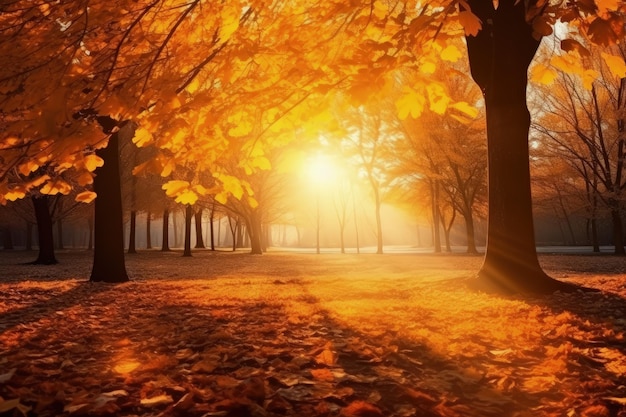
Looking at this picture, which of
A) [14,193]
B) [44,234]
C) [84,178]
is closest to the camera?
[84,178]

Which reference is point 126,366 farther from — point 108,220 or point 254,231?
point 254,231

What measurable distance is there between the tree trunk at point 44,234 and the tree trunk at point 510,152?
17.6 m

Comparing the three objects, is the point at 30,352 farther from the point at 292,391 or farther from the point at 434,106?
the point at 434,106

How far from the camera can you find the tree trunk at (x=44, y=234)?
17906mm

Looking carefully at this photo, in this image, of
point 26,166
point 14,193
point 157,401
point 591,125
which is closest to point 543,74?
point 157,401

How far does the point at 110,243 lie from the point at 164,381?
784cm

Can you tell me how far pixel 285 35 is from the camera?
464cm

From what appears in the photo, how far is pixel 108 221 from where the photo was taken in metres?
9.39

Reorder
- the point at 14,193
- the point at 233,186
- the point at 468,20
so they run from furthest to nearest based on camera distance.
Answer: the point at 233,186 → the point at 14,193 → the point at 468,20

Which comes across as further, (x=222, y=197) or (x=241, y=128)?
(x=241, y=128)

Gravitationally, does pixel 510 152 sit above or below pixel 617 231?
above

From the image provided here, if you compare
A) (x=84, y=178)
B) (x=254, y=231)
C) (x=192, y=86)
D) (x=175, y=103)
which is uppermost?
(x=192, y=86)

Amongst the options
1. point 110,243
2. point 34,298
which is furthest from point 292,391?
point 110,243

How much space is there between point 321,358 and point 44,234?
18.8 metres
